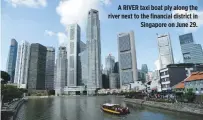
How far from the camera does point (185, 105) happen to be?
60.4 meters

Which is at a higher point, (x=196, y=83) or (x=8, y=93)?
(x=196, y=83)

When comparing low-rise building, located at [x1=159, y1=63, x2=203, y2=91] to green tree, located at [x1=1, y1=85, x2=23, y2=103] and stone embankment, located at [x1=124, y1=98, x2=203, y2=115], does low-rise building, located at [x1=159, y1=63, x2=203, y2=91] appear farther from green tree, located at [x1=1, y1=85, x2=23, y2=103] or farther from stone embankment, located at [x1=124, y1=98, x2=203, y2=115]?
green tree, located at [x1=1, y1=85, x2=23, y2=103]

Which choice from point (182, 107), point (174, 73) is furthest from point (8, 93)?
point (174, 73)

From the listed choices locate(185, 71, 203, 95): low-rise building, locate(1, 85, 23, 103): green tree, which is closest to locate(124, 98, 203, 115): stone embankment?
locate(185, 71, 203, 95): low-rise building

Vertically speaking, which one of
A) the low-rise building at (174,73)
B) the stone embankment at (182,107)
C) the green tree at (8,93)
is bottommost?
the stone embankment at (182,107)

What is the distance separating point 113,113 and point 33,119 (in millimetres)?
25335

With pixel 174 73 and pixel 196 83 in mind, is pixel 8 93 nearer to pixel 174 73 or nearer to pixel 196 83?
pixel 196 83

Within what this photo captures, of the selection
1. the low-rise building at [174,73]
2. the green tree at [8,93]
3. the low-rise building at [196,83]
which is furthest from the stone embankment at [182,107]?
the green tree at [8,93]

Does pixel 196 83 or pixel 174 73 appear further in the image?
pixel 174 73

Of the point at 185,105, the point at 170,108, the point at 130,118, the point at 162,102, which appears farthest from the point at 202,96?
the point at 130,118

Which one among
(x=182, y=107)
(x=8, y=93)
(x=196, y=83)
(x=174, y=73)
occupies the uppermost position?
(x=174, y=73)

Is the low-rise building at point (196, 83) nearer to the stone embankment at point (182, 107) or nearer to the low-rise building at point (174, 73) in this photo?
the stone embankment at point (182, 107)

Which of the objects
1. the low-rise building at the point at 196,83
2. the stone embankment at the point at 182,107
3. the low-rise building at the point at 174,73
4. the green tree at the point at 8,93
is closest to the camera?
the stone embankment at the point at 182,107

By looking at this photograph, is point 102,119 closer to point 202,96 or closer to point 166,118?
Result: point 166,118
